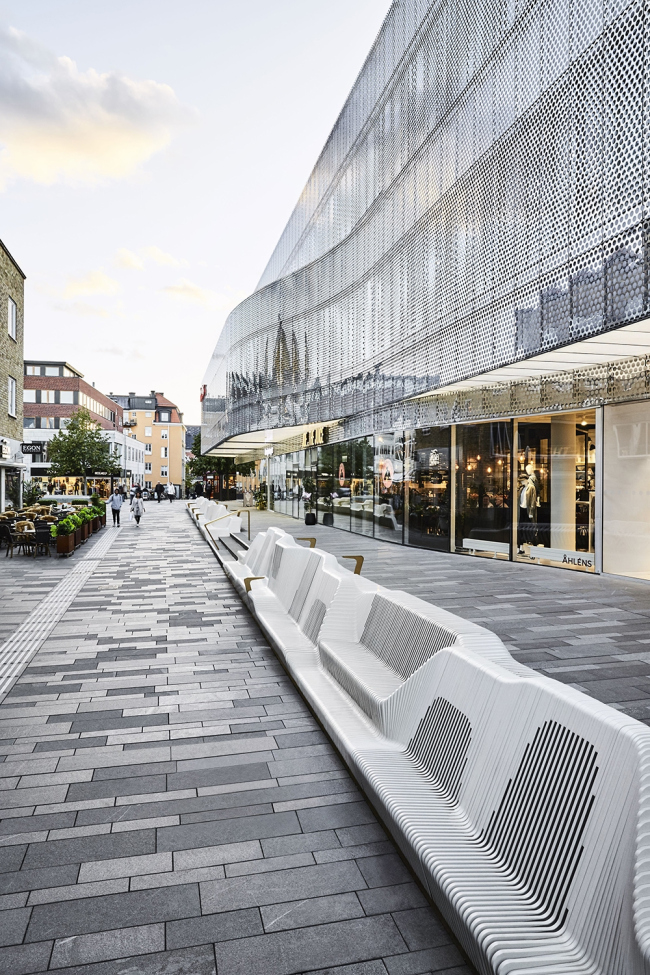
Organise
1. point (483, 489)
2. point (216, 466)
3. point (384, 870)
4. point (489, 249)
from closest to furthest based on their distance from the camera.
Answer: point (384, 870) → point (489, 249) → point (483, 489) → point (216, 466)

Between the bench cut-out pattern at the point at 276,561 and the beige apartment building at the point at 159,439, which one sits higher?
the beige apartment building at the point at 159,439

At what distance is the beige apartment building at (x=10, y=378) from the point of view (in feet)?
92.9

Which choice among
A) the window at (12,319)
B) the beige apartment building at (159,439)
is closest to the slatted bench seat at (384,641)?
the window at (12,319)

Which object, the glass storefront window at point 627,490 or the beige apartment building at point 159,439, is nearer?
the glass storefront window at point 627,490

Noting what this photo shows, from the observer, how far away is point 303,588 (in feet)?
23.5

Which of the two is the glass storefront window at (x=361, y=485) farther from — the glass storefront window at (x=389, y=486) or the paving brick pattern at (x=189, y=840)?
the paving brick pattern at (x=189, y=840)

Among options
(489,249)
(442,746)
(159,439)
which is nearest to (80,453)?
(489,249)

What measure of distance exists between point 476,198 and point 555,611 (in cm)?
742

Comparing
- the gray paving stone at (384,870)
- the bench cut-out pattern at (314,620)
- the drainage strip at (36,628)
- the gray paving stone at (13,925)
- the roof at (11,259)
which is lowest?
the drainage strip at (36,628)

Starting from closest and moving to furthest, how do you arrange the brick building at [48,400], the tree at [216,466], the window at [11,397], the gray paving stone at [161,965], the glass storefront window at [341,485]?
1. the gray paving stone at [161,965]
2. the glass storefront window at [341,485]
3. the window at [11,397]
4. the tree at [216,466]
5. the brick building at [48,400]

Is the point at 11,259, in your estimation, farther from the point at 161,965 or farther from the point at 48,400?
the point at 48,400

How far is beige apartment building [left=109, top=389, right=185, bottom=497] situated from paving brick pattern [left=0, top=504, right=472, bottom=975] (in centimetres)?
11484

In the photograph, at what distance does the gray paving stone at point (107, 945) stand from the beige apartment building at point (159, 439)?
118 metres

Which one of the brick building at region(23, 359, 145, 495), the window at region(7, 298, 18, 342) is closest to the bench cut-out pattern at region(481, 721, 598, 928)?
the window at region(7, 298, 18, 342)
